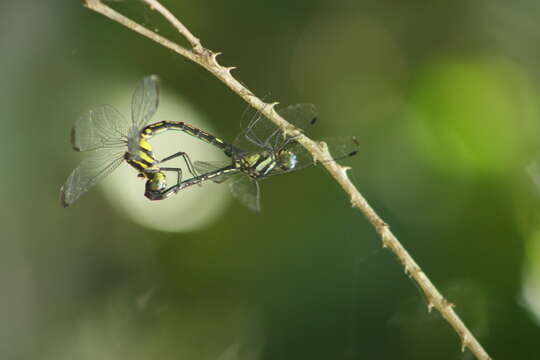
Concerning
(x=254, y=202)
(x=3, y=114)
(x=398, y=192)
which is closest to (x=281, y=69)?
(x=398, y=192)

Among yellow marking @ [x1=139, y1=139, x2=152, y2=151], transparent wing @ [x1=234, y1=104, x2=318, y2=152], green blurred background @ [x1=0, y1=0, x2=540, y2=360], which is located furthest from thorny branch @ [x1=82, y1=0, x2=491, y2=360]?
green blurred background @ [x1=0, y1=0, x2=540, y2=360]

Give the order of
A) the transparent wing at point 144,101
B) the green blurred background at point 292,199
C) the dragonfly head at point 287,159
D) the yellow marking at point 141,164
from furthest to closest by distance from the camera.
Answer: the green blurred background at point 292,199 → the dragonfly head at point 287,159 → the yellow marking at point 141,164 → the transparent wing at point 144,101

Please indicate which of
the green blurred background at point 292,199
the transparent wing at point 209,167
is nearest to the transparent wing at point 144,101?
the transparent wing at point 209,167

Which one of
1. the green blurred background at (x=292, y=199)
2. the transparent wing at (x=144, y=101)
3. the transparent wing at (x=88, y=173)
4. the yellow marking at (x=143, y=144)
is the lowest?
the green blurred background at (x=292, y=199)

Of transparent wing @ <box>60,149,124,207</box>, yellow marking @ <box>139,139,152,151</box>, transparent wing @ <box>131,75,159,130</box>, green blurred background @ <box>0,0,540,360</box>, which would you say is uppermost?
transparent wing @ <box>131,75,159,130</box>

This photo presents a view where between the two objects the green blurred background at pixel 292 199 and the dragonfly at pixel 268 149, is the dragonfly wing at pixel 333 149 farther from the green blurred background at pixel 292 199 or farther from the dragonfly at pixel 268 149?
the green blurred background at pixel 292 199

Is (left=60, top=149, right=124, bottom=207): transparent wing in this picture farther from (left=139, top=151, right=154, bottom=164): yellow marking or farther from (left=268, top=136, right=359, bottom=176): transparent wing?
(left=268, top=136, right=359, bottom=176): transparent wing

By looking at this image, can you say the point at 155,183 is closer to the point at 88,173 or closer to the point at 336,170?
the point at 88,173
